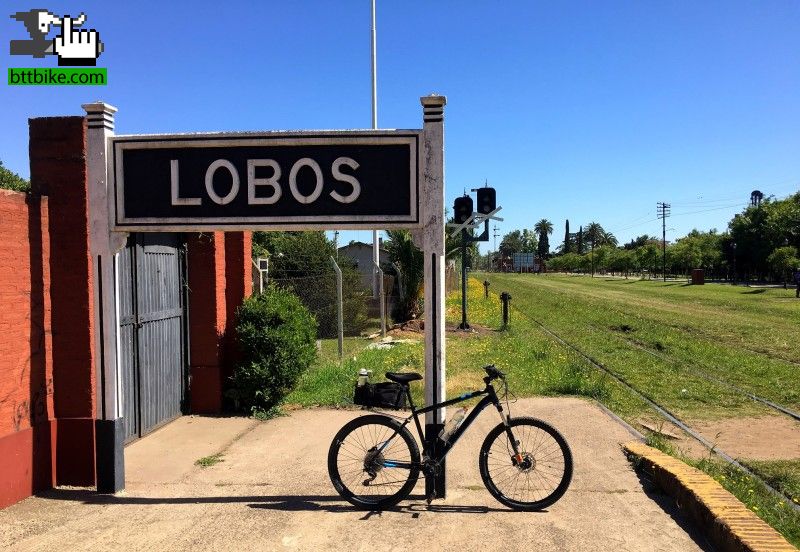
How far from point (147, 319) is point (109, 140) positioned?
92.9 inches

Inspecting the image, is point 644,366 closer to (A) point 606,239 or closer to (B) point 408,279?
(B) point 408,279

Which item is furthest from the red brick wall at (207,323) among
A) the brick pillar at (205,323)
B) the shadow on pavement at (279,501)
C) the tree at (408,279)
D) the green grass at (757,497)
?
the tree at (408,279)

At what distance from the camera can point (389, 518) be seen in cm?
487

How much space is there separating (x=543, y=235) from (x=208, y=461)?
175 metres

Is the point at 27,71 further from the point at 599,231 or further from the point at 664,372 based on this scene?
the point at 599,231

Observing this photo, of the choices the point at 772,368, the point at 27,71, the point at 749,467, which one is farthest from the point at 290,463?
the point at 772,368

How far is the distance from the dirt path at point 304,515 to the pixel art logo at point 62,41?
489 cm

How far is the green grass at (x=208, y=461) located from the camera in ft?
20.4

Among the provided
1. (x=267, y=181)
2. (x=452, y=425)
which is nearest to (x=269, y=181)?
(x=267, y=181)

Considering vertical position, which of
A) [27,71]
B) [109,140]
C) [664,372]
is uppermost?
[27,71]

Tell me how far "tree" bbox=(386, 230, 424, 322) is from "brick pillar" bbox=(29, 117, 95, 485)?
1680 cm

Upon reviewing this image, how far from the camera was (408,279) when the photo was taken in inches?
880

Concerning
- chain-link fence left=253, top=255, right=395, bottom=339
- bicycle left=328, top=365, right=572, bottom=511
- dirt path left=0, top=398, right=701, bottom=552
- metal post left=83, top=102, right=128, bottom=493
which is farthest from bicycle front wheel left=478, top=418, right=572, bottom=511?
chain-link fence left=253, top=255, right=395, bottom=339

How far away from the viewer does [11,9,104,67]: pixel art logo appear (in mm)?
7645
